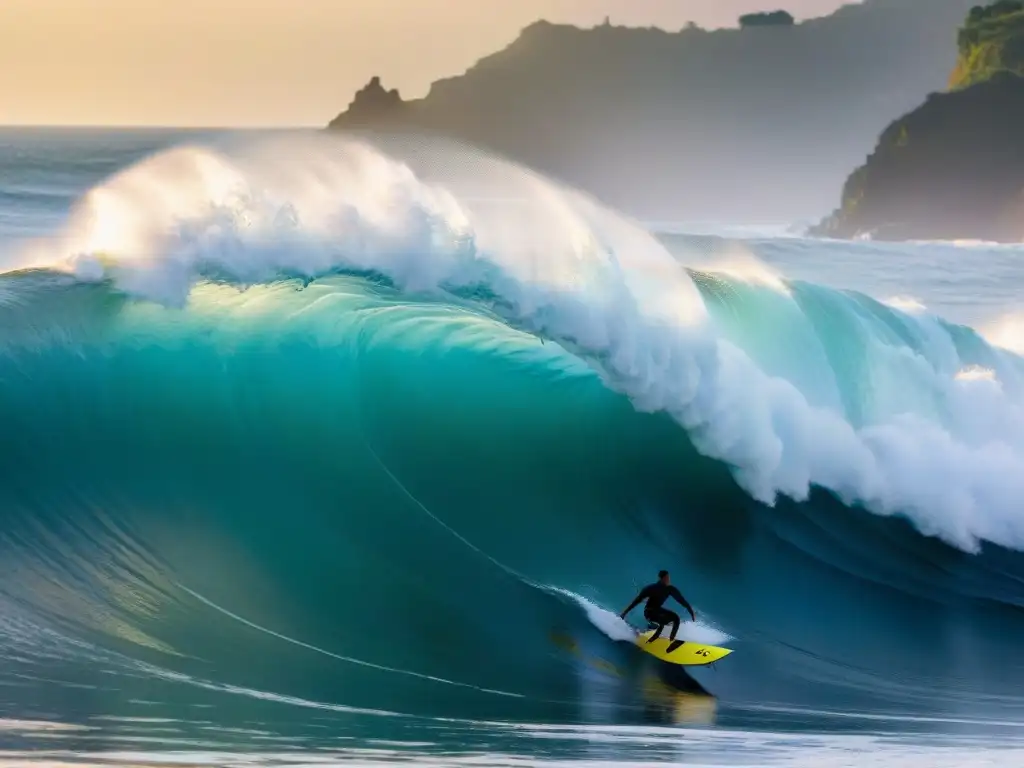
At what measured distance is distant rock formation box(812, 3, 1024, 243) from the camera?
5656 cm

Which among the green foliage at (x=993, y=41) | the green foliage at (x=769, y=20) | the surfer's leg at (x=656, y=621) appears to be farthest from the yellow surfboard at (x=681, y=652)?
the green foliage at (x=769, y=20)

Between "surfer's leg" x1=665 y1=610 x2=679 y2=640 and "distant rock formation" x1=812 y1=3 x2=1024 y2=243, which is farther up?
"distant rock formation" x1=812 y1=3 x2=1024 y2=243

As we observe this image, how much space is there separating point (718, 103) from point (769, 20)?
252 inches

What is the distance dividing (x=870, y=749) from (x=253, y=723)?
300cm

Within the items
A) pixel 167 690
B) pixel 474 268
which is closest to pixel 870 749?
pixel 167 690

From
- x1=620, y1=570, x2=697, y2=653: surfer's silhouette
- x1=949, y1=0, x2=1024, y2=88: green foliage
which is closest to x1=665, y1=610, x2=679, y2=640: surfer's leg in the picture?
x1=620, y1=570, x2=697, y2=653: surfer's silhouette

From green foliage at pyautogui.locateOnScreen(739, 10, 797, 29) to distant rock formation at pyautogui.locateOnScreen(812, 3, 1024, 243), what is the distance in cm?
1716

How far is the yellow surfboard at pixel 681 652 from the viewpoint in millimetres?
8617

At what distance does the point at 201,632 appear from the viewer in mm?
8422

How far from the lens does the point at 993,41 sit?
202ft

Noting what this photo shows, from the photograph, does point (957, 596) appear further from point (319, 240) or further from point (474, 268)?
point (319, 240)

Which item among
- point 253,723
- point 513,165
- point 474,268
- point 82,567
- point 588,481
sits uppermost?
point 513,165

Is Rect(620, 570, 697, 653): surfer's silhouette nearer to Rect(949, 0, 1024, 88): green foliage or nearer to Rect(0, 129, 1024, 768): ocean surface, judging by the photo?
Rect(0, 129, 1024, 768): ocean surface

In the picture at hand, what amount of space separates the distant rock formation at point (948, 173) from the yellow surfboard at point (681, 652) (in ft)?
159
